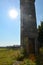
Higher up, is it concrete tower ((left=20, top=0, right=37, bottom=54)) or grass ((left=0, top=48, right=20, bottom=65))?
concrete tower ((left=20, top=0, right=37, bottom=54))

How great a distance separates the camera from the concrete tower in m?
13.9

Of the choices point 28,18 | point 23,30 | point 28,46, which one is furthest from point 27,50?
point 28,18

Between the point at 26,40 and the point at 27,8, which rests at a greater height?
the point at 27,8

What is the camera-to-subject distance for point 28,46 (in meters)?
13.8

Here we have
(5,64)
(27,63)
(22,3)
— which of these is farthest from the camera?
(22,3)

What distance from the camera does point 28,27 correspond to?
46.4 ft

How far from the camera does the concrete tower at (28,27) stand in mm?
13922

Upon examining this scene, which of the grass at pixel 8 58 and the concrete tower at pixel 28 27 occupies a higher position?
the concrete tower at pixel 28 27

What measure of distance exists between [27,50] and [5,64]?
3.20m

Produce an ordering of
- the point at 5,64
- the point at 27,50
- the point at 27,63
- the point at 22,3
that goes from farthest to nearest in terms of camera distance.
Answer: the point at 22,3 < the point at 27,50 < the point at 5,64 < the point at 27,63

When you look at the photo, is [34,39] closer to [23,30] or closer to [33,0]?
[23,30]

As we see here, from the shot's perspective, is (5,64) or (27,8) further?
(27,8)

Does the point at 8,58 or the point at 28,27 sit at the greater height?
the point at 28,27

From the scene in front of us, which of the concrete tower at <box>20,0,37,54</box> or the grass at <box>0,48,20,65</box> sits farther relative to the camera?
the concrete tower at <box>20,0,37,54</box>
